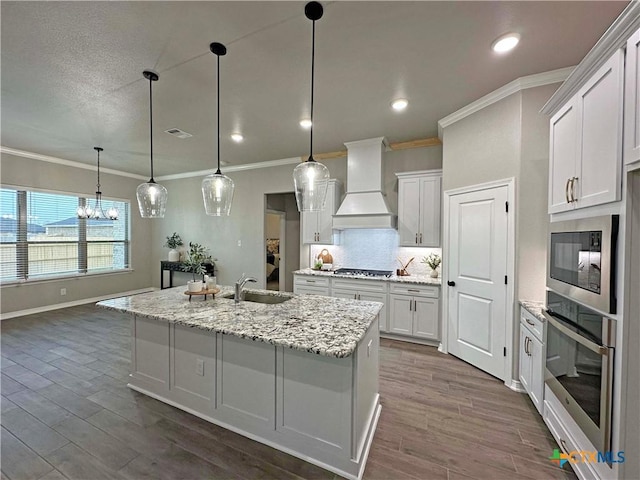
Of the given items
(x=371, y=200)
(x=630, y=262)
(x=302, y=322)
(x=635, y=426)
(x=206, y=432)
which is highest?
(x=371, y=200)

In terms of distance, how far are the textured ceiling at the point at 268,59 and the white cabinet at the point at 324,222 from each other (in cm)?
112

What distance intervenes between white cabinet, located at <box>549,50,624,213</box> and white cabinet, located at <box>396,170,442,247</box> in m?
1.83

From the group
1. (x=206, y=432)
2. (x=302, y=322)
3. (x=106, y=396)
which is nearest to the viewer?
(x=302, y=322)

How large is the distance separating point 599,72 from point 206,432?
138 inches

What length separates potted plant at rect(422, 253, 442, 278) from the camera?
3992mm

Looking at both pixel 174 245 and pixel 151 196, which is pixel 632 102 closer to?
pixel 151 196

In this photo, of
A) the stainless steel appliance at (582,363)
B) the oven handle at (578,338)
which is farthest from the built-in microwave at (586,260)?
the oven handle at (578,338)

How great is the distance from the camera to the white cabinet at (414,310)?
3688 mm

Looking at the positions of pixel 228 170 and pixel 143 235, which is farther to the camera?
pixel 143 235

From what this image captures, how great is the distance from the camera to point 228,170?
5996 millimetres

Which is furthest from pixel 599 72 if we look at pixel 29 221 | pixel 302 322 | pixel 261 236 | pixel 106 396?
pixel 29 221

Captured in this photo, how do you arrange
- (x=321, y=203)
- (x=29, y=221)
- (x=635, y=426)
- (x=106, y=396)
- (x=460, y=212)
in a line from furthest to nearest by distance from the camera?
(x=29, y=221) → (x=460, y=212) → (x=106, y=396) → (x=321, y=203) → (x=635, y=426)

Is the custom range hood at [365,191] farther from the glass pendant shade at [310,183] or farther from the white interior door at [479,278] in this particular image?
the glass pendant shade at [310,183]

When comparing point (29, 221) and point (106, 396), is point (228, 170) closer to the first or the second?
point (29, 221)
